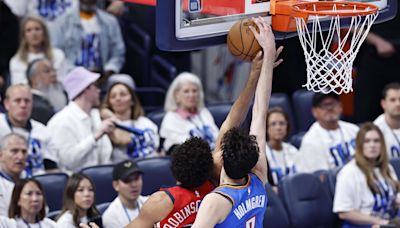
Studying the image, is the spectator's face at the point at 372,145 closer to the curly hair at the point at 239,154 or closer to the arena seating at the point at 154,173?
the arena seating at the point at 154,173

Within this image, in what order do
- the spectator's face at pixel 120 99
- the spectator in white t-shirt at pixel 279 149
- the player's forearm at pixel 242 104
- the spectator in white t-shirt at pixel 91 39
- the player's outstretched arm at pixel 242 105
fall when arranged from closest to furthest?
1. the player's outstretched arm at pixel 242 105
2. the player's forearm at pixel 242 104
3. the spectator's face at pixel 120 99
4. the spectator in white t-shirt at pixel 279 149
5. the spectator in white t-shirt at pixel 91 39

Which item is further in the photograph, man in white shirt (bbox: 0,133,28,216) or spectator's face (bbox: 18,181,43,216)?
man in white shirt (bbox: 0,133,28,216)

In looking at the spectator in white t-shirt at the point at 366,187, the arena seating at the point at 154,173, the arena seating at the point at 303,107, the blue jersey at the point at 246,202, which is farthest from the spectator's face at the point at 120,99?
the blue jersey at the point at 246,202

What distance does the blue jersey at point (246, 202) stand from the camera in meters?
5.09

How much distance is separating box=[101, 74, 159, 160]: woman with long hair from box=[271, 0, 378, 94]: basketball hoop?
2.70 meters

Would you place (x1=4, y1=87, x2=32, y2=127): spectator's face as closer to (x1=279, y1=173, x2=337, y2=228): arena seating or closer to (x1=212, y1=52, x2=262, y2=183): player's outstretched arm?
(x1=279, y1=173, x2=337, y2=228): arena seating

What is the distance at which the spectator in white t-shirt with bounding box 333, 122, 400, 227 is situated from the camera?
8109 millimetres

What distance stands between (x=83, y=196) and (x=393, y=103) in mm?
3514

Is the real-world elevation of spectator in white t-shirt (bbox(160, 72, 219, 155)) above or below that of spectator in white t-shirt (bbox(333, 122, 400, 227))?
above

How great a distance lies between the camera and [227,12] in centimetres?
572

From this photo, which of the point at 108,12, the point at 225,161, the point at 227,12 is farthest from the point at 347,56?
the point at 108,12

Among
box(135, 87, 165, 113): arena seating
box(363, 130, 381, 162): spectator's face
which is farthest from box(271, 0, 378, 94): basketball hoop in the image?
box(135, 87, 165, 113): arena seating

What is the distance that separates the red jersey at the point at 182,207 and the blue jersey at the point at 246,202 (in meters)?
0.28

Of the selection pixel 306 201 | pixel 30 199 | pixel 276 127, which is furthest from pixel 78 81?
pixel 306 201
